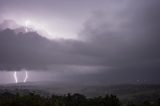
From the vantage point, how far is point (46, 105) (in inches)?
4323

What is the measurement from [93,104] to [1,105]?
1711 inches

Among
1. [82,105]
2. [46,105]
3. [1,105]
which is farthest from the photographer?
[82,105]

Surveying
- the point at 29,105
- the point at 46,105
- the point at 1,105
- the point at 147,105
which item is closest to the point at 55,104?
the point at 46,105

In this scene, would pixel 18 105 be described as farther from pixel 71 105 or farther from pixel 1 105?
pixel 71 105

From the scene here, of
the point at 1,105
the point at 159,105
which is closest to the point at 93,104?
the point at 159,105

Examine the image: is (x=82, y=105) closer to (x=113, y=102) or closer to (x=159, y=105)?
(x=113, y=102)

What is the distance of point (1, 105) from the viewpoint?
10112 centimetres

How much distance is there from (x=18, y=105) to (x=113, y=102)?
46901 mm

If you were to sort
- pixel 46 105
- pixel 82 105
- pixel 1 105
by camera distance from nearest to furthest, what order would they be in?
pixel 1 105 → pixel 46 105 → pixel 82 105

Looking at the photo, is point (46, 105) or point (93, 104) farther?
point (93, 104)

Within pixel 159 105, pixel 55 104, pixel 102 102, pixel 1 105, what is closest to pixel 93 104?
pixel 102 102

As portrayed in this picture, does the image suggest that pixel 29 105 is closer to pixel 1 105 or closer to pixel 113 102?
pixel 1 105

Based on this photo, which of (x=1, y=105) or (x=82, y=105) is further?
(x=82, y=105)

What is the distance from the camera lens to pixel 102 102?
13038 cm
